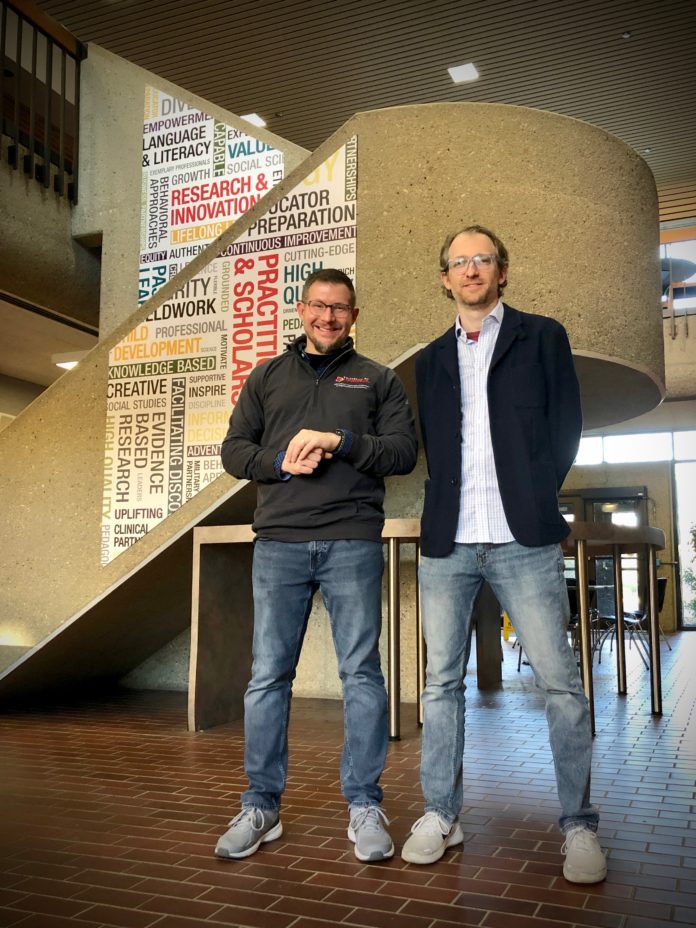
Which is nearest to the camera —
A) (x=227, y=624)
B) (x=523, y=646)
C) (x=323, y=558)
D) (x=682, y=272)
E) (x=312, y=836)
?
(x=523, y=646)

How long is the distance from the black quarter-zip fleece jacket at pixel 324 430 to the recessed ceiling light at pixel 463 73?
8.08 metres

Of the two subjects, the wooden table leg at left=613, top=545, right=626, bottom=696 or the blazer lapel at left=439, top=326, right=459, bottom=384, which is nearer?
the blazer lapel at left=439, top=326, right=459, bottom=384

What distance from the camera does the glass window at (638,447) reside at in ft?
53.6

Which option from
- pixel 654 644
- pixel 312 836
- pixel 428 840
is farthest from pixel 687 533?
pixel 428 840

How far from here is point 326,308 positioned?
2.66 m

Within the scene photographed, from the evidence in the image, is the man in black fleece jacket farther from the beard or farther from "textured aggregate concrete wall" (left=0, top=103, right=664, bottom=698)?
"textured aggregate concrete wall" (left=0, top=103, right=664, bottom=698)

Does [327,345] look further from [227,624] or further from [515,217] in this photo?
[227,624]

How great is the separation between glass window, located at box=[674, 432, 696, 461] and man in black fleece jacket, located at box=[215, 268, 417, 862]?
1464 cm

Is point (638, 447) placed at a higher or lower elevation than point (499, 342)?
higher

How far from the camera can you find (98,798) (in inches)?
126

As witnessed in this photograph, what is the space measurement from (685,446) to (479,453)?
14811 millimetres

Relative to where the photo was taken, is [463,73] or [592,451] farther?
[592,451]

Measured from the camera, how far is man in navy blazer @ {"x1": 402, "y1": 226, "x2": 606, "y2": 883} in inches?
93.3

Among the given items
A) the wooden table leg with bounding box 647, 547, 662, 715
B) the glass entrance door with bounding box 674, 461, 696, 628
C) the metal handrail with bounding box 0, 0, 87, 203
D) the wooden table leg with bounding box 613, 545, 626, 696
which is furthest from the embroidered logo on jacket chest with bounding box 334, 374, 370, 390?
the glass entrance door with bounding box 674, 461, 696, 628
